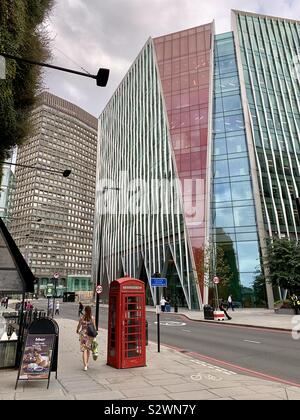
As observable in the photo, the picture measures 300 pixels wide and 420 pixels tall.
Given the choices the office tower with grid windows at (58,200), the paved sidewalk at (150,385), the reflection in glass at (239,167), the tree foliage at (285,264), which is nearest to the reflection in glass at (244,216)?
the reflection in glass at (239,167)

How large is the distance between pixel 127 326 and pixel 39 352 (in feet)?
9.34

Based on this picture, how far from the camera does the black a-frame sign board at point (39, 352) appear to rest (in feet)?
25.3

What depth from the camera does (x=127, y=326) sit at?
10.2 meters

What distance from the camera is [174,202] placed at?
49156 mm

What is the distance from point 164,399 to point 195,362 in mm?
4966

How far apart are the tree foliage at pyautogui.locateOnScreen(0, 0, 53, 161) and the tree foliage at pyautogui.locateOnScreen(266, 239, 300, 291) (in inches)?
1175

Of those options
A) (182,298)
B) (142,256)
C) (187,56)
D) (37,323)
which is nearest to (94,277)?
(142,256)

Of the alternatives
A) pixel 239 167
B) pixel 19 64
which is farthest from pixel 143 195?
pixel 19 64

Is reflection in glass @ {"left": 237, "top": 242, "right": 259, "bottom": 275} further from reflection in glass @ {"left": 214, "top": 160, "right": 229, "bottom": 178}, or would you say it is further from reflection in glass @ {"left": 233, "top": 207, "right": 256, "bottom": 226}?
reflection in glass @ {"left": 214, "top": 160, "right": 229, "bottom": 178}

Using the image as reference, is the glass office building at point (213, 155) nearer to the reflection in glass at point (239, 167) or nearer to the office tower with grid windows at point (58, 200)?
the reflection in glass at point (239, 167)

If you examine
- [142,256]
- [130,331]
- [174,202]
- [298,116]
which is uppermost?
[298,116]

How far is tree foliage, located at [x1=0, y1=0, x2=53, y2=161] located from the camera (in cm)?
692

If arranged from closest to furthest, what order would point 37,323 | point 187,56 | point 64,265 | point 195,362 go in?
point 37,323 → point 195,362 → point 187,56 → point 64,265
